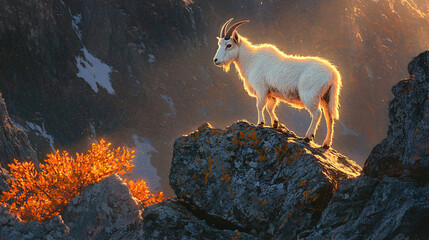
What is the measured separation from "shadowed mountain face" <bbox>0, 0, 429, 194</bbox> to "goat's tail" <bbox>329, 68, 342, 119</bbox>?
153 ft

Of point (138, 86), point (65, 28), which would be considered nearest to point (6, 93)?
point (65, 28)

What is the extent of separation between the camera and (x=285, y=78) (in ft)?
37.2

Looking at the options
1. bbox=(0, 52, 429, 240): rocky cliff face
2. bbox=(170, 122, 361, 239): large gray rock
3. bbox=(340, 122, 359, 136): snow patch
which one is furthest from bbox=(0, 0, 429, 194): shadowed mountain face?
bbox=(170, 122, 361, 239): large gray rock

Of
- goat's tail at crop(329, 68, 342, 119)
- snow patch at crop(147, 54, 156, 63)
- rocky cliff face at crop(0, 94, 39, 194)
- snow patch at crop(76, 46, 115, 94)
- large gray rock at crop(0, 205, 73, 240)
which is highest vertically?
snow patch at crop(147, 54, 156, 63)

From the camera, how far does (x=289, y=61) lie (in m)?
11.5

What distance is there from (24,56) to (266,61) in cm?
5584

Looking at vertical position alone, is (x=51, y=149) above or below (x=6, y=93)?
below

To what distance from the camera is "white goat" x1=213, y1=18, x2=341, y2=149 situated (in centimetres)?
1077

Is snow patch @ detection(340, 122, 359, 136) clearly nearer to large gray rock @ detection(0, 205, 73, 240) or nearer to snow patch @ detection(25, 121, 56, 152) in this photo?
snow patch @ detection(25, 121, 56, 152)

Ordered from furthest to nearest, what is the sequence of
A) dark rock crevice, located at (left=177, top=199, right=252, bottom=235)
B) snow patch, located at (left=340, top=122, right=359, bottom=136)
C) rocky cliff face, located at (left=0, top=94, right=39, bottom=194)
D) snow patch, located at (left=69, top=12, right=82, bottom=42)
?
1. snow patch, located at (left=340, top=122, right=359, bottom=136)
2. snow patch, located at (left=69, top=12, right=82, bottom=42)
3. rocky cliff face, located at (left=0, top=94, right=39, bottom=194)
4. dark rock crevice, located at (left=177, top=199, right=252, bottom=235)

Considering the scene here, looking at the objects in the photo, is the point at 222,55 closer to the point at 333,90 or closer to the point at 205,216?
the point at 333,90

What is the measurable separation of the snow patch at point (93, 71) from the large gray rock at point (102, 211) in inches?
2364

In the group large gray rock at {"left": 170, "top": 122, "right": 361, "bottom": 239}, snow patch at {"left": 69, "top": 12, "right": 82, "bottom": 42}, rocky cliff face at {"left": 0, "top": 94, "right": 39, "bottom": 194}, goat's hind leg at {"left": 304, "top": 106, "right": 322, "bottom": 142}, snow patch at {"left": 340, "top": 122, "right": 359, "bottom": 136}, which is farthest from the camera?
snow patch at {"left": 340, "top": 122, "right": 359, "bottom": 136}

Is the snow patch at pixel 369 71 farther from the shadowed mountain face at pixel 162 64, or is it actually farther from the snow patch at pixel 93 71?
the snow patch at pixel 93 71
